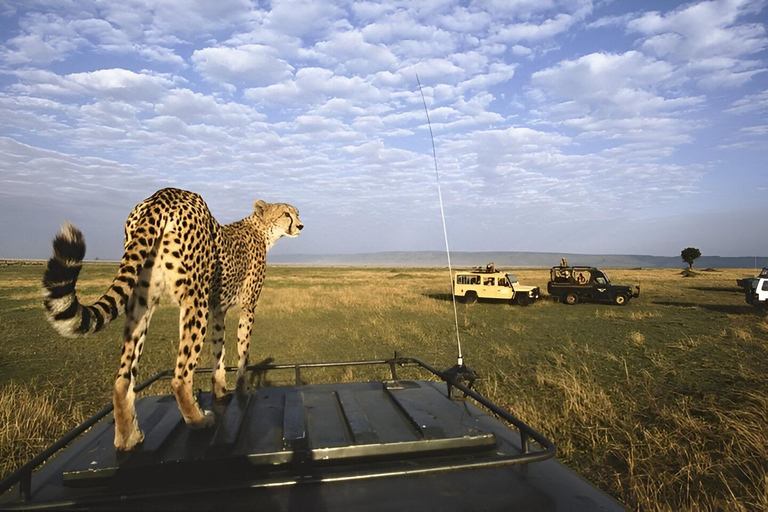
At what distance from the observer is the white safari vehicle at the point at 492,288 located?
71.4 ft

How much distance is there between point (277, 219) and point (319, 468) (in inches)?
158

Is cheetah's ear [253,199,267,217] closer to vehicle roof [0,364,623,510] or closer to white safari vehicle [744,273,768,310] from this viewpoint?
vehicle roof [0,364,623,510]

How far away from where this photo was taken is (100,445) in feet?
6.59

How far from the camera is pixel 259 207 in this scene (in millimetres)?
5434

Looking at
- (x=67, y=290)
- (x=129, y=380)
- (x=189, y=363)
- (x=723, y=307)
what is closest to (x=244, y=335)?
(x=189, y=363)

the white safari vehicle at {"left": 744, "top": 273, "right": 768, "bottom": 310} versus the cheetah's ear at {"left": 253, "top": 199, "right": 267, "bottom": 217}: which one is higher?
the cheetah's ear at {"left": 253, "top": 199, "right": 267, "bottom": 217}

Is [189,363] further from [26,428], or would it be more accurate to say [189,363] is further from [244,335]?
[26,428]

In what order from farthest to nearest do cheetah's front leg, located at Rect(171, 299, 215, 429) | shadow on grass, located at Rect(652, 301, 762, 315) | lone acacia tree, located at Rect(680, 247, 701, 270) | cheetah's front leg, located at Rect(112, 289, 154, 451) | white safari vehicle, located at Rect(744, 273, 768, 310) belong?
lone acacia tree, located at Rect(680, 247, 701, 270) → shadow on grass, located at Rect(652, 301, 762, 315) → white safari vehicle, located at Rect(744, 273, 768, 310) → cheetah's front leg, located at Rect(171, 299, 215, 429) → cheetah's front leg, located at Rect(112, 289, 154, 451)

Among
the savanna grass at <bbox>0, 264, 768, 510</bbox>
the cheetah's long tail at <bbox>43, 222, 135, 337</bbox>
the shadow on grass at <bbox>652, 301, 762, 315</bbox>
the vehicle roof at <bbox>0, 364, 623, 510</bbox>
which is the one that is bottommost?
the shadow on grass at <bbox>652, 301, 762, 315</bbox>

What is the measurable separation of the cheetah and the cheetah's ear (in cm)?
139

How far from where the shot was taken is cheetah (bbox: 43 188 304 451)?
2.17 m

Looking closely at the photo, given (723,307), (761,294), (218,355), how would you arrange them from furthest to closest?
(723,307) → (761,294) → (218,355)

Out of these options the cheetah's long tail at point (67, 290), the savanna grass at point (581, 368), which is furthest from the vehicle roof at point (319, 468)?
the savanna grass at point (581, 368)

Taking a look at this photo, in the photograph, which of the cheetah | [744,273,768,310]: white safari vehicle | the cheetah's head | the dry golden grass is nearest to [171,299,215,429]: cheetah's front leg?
the cheetah
